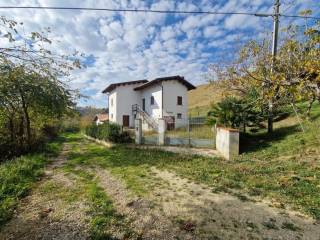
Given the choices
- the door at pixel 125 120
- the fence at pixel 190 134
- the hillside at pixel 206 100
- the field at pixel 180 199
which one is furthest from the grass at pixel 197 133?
the door at pixel 125 120

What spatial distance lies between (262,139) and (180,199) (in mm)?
8042

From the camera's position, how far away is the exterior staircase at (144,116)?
23.3 metres

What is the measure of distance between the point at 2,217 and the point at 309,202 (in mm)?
6693

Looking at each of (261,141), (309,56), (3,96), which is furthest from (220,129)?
(3,96)

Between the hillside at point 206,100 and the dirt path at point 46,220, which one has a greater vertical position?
the hillside at point 206,100

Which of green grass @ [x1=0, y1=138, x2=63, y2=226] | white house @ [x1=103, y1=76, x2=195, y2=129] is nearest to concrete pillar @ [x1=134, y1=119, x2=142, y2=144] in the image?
green grass @ [x1=0, y1=138, x2=63, y2=226]

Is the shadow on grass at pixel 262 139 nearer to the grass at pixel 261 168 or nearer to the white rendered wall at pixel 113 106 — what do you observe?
the grass at pixel 261 168

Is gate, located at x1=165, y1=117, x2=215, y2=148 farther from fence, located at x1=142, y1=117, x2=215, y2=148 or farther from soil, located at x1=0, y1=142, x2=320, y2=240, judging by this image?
soil, located at x1=0, y1=142, x2=320, y2=240

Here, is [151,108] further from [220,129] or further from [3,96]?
[3,96]

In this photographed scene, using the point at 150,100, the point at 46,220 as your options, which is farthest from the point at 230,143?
the point at 150,100

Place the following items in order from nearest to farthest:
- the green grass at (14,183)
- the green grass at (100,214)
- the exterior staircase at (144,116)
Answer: the green grass at (100,214) < the green grass at (14,183) < the exterior staircase at (144,116)

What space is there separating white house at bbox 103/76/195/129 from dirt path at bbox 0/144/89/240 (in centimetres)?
1716

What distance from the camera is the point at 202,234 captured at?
3.72 metres

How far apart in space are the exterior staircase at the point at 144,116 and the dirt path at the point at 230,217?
16644mm
